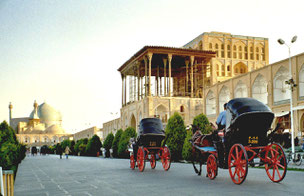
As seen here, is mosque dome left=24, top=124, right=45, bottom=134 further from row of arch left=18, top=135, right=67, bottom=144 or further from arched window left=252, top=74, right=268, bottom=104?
arched window left=252, top=74, right=268, bottom=104

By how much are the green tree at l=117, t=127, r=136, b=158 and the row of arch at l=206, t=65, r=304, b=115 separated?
42.6 feet

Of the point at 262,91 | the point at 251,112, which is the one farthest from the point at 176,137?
the point at 262,91

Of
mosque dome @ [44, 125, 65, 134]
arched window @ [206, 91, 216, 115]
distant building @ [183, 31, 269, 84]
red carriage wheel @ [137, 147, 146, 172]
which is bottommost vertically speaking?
red carriage wheel @ [137, 147, 146, 172]

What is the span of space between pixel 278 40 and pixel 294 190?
57.6 ft

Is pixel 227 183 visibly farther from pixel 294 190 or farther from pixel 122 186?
pixel 122 186

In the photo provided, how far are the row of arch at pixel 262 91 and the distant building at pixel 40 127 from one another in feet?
306

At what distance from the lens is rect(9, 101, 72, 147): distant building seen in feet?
440

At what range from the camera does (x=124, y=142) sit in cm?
3009

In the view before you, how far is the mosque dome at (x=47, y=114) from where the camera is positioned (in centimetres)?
14312

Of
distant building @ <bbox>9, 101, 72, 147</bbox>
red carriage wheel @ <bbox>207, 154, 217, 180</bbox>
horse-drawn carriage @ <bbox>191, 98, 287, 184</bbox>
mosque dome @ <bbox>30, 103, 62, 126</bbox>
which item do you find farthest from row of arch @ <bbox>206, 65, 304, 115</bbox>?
mosque dome @ <bbox>30, 103, 62, 126</bbox>

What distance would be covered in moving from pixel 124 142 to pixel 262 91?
57.9 ft

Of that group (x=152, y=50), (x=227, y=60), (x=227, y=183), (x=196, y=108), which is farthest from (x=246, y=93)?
(x=227, y=183)

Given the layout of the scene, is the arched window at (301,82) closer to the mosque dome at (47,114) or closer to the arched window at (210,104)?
the arched window at (210,104)

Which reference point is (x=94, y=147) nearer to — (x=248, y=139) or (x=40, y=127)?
(x=248, y=139)
